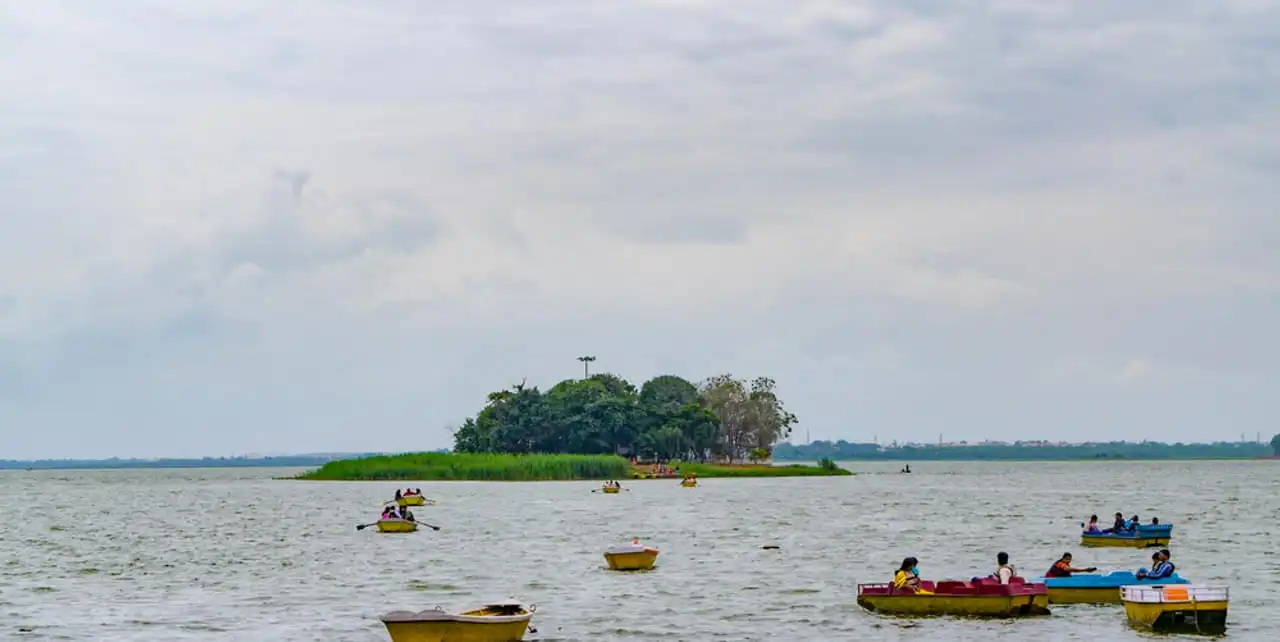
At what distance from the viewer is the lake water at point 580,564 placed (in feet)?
143

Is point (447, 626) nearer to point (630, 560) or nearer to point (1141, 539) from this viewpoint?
point (630, 560)

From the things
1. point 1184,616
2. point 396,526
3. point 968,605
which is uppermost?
point 396,526

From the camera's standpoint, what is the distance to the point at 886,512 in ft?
353

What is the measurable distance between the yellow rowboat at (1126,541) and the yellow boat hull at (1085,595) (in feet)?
83.4

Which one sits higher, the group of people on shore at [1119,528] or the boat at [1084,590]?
the group of people on shore at [1119,528]

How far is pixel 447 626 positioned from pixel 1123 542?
43792 millimetres

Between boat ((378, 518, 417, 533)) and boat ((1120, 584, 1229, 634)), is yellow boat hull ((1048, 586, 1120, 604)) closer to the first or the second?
boat ((1120, 584, 1229, 634))

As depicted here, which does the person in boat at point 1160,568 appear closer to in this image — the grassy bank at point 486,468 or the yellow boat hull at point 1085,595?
the yellow boat hull at point 1085,595

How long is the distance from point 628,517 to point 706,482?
273 feet

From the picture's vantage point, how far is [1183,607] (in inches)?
1603

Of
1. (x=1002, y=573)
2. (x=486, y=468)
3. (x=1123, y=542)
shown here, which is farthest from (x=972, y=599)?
(x=486, y=468)

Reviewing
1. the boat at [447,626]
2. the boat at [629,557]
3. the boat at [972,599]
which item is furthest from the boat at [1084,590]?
the boat at [447,626]

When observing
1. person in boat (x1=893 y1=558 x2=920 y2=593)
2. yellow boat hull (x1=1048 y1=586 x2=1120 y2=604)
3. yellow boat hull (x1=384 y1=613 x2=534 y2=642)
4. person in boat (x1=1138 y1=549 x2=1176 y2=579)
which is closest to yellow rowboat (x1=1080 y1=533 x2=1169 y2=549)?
yellow boat hull (x1=1048 y1=586 x2=1120 y2=604)

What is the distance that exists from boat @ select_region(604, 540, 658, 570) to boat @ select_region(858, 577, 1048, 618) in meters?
15.5
